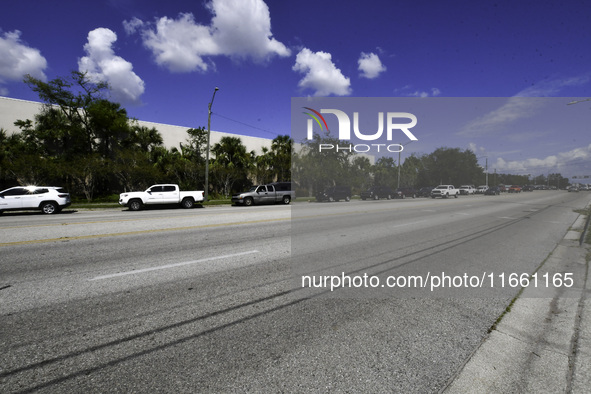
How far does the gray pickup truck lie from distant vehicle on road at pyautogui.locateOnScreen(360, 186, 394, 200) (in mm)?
13413

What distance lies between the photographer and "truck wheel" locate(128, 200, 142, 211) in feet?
58.1

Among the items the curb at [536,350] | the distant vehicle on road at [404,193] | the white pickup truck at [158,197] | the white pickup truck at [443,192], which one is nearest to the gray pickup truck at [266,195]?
the white pickup truck at [158,197]

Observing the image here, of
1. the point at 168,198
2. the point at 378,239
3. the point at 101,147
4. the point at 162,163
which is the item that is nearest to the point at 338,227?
the point at 378,239

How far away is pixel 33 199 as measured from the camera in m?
15.3

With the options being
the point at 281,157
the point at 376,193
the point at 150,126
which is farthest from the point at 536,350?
the point at 376,193

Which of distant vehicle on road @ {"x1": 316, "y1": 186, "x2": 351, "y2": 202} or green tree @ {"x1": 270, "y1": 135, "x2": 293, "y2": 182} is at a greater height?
green tree @ {"x1": 270, "y1": 135, "x2": 293, "y2": 182}

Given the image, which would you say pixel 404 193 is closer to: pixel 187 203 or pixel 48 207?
pixel 187 203

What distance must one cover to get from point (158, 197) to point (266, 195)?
26.1 feet

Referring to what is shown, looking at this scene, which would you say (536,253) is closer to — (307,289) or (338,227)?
(338,227)

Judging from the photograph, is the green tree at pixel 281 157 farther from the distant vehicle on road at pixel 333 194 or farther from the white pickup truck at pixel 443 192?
the white pickup truck at pixel 443 192

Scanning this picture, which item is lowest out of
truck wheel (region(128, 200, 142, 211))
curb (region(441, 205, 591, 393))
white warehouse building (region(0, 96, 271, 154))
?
curb (region(441, 205, 591, 393))

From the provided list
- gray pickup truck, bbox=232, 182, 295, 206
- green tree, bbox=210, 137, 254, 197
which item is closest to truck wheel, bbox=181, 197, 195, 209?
gray pickup truck, bbox=232, 182, 295, 206

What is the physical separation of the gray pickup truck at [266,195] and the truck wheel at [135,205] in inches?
252

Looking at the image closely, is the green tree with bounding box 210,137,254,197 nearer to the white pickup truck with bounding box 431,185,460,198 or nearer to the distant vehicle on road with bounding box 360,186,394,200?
the distant vehicle on road with bounding box 360,186,394,200
